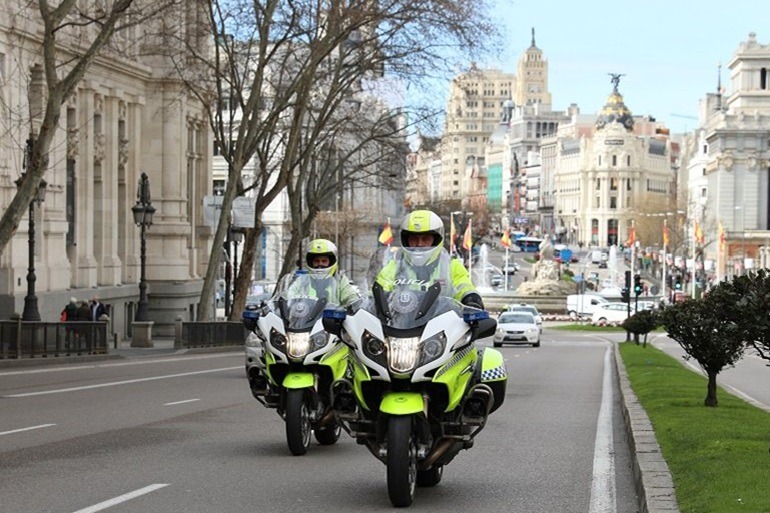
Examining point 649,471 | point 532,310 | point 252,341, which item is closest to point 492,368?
point 649,471

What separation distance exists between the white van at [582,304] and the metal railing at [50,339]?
66.6 m

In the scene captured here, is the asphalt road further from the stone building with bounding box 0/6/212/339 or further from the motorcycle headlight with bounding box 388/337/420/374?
the stone building with bounding box 0/6/212/339

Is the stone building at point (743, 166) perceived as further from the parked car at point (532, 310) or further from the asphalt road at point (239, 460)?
the asphalt road at point (239, 460)

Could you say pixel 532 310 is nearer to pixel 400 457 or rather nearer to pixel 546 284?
pixel 546 284

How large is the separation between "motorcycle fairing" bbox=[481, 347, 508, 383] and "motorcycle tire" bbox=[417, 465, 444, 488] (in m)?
0.82

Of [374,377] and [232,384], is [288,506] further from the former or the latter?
[232,384]

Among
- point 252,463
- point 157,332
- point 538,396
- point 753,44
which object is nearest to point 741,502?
point 252,463

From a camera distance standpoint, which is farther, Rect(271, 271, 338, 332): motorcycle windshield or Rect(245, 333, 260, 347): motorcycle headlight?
Rect(245, 333, 260, 347): motorcycle headlight

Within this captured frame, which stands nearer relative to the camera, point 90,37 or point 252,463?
point 252,463

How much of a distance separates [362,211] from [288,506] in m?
107

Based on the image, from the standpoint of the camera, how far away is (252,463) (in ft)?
47.2

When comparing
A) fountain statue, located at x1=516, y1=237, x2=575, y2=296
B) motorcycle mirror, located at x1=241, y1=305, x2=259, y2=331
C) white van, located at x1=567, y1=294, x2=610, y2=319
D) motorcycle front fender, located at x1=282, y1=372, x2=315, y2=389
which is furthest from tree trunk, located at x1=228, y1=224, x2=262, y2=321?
fountain statue, located at x1=516, y1=237, x2=575, y2=296

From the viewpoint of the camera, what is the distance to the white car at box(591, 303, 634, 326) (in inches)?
3831

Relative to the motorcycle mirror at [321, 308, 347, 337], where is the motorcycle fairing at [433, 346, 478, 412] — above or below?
below
